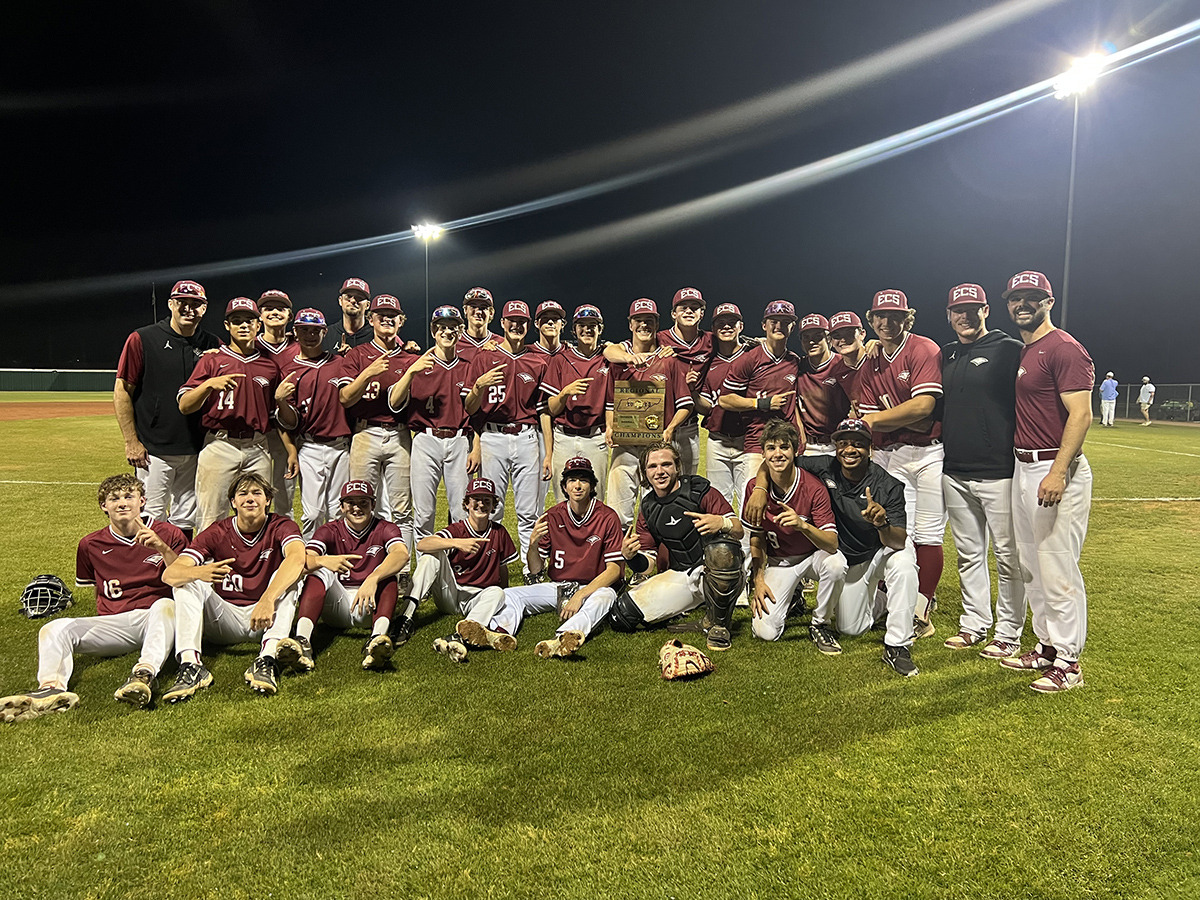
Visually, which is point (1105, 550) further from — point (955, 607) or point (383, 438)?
point (383, 438)

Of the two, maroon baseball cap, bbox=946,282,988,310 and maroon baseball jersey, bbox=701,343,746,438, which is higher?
maroon baseball cap, bbox=946,282,988,310

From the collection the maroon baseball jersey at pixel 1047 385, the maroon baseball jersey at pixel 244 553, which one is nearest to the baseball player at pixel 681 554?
the maroon baseball jersey at pixel 1047 385

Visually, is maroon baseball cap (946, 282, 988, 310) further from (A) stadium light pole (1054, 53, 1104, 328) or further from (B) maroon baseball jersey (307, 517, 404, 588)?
(A) stadium light pole (1054, 53, 1104, 328)

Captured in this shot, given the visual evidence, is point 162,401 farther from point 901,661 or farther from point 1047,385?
point 1047,385

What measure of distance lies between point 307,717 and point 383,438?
2936 mm

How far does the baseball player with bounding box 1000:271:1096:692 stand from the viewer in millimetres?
4180

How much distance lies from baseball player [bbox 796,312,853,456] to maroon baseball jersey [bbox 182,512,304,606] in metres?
4.21

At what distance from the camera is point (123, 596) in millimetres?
4316

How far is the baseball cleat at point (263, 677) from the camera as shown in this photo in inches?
158

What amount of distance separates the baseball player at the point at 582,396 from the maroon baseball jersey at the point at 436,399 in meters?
0.82

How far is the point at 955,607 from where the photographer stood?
19.5 ft

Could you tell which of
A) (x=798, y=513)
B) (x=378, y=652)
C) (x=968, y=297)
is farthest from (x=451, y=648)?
(x=968, y=297)

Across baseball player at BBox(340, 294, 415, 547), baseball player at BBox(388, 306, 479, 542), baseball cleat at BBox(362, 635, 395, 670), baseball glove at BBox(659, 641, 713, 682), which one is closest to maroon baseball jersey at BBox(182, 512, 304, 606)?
baseball cleat at BBox(362, 635, 395, 670)

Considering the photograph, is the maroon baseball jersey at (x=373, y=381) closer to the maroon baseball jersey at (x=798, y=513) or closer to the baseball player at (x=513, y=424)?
the baseball player at (x=513, y=424)
